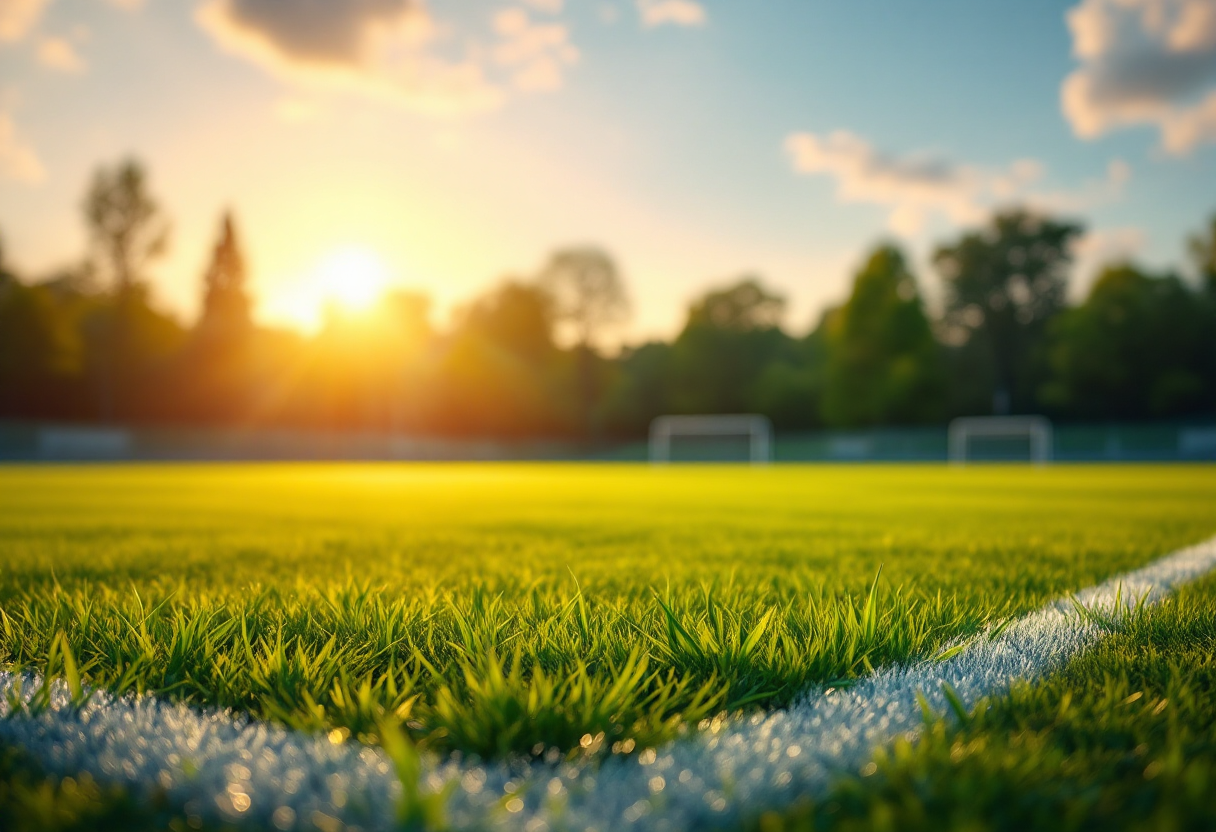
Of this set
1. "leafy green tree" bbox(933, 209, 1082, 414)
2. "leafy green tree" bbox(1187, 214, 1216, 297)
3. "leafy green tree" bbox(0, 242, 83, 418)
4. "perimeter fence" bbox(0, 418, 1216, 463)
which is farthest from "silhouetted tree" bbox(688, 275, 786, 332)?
"leafy green tree" bbox(0, 242, 83, 418)

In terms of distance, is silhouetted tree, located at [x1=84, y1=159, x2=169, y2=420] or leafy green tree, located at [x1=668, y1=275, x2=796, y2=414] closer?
silhouetted tree, located at [x1=84, y1=159, x2=169, y2=420]

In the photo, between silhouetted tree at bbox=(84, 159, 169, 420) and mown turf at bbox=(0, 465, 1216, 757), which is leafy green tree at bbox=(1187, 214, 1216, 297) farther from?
silhouetted tree at bbox=(84, 159, 169, 420)

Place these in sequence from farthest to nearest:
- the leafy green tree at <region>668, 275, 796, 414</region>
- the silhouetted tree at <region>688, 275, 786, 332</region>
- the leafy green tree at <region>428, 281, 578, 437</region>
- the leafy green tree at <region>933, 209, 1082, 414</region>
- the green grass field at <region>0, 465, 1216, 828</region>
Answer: the silhouetted tree at <region>688, 275, 786, 332</region> < the leafy green tree at <region>668, 275, 796, 414</region> < the leafy green tree at <region>428, 281, 578, 437</region> < the leafy green tree at <region>933, 209, 1082, 414</region> < the green grass field at <region>0, 465, 1216, 828</region>

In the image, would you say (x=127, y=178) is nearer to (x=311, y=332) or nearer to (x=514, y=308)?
(x=311, y=332)

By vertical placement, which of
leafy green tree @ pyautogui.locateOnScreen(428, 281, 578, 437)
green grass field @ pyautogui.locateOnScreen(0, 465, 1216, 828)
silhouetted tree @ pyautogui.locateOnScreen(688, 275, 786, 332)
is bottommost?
green grass field @ pyautogui.locateOnScreen(0, 465, 1216, 828)

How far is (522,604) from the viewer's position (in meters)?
2.29

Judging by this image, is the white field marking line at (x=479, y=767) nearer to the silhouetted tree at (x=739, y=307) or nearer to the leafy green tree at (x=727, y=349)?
the leafy green tree at (x=727, y=349)

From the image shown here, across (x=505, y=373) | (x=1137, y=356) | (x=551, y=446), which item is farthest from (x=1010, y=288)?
(x=505, y=373)

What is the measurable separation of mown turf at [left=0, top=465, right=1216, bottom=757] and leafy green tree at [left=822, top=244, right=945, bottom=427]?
123ft

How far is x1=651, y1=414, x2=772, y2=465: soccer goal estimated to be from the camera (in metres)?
38.9

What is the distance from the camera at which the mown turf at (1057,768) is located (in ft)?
2.72

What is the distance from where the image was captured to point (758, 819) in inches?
33.6

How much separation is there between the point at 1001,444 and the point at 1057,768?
1584 inches

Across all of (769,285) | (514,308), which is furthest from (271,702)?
(769,285)
